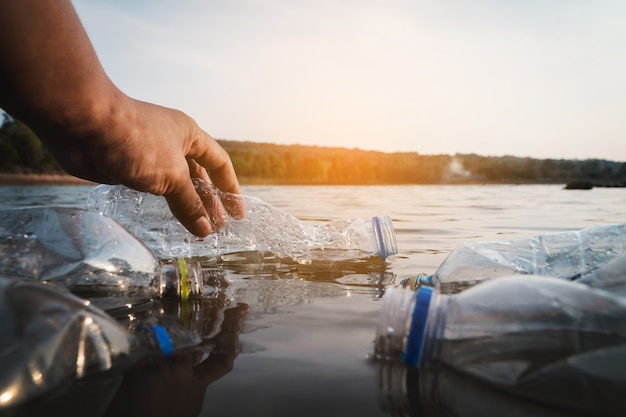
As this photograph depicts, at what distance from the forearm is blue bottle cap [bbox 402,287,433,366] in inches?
42.2

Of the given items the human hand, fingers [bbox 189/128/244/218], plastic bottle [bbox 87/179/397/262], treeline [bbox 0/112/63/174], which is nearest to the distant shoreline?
treeline [bbox 0/112/63/174]

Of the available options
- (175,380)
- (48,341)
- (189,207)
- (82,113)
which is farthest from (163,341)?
(189,207)

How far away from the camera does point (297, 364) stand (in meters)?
1.22

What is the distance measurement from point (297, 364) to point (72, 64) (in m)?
0.98

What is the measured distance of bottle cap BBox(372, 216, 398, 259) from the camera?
272 cm

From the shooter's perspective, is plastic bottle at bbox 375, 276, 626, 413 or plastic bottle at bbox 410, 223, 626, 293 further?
plastic bottle at bbox 410, 223, 626, 293

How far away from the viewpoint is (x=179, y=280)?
6.07 feet

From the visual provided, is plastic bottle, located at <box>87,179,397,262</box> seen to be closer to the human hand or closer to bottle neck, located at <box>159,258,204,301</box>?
the human hand

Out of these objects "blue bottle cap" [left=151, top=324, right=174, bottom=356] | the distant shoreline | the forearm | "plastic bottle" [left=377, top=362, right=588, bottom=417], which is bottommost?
the distant shoreline

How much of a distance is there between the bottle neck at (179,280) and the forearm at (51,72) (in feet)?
1.80

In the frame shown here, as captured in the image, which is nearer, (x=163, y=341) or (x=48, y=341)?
(x=48, y=341)

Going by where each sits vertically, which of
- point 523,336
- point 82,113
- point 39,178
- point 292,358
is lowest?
point 39,178

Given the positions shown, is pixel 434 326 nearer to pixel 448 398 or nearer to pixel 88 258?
pixel 448 398

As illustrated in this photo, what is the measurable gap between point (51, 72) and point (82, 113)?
0.17 meters
